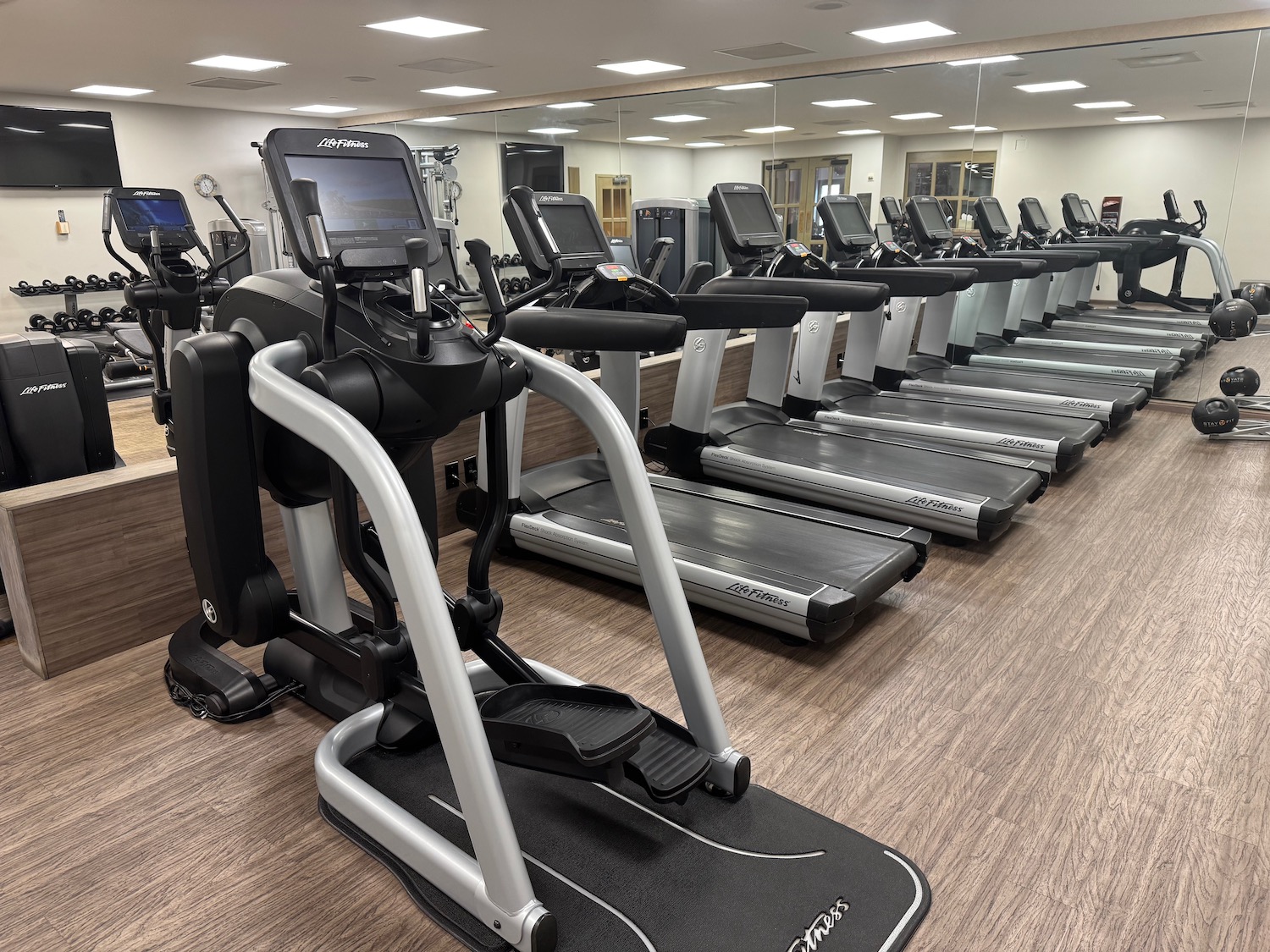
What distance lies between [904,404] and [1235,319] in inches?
82.7

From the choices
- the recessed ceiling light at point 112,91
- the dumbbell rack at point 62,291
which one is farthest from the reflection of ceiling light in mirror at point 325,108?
the dumbbell rack at point 62,291

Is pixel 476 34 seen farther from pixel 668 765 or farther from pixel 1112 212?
pixel 668 765

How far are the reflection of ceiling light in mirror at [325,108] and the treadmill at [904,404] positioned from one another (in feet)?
28.4

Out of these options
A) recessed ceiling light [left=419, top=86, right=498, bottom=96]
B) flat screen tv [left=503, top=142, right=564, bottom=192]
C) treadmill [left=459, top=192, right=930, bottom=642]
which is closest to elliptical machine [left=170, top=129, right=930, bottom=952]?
treadmill [left=459, top=192, right=930, bottom=642]

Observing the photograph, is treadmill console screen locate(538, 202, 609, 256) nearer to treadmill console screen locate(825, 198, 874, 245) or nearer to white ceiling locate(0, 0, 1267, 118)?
treadmill console screen locate(825, 198, 874, 245)

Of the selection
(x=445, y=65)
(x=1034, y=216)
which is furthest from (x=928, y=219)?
(x=445, y=65)

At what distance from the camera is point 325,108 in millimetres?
11305

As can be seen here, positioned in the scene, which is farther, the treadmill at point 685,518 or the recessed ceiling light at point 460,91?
the recessed ceiling light at point 460,91

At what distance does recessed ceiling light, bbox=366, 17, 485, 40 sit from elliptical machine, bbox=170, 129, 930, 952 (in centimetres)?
527

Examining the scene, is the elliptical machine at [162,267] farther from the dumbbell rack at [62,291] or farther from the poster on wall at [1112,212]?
the poster on wall at [1112,212]

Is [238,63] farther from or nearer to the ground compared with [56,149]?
farther from the ground

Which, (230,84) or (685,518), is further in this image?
(230,84)

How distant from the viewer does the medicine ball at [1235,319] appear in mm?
5055

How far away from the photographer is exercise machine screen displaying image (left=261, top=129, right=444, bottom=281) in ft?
5.66
